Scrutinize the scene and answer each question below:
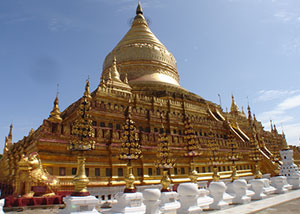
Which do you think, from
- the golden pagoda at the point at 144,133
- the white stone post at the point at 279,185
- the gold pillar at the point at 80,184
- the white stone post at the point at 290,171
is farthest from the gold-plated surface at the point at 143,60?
the gold pillar at the point at 80,184

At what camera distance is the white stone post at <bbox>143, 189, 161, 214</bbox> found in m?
9.93

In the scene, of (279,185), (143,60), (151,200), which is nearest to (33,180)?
(151,200)

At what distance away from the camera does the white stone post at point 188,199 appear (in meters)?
10.5

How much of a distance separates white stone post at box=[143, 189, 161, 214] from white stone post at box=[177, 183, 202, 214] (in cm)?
129

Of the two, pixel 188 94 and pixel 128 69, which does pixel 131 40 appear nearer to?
pixel 128 69

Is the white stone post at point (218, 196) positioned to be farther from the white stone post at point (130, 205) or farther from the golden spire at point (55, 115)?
the golden spire at point (55, 115)

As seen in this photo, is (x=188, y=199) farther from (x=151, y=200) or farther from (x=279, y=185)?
(x=279, y=185)

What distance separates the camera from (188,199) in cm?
1065

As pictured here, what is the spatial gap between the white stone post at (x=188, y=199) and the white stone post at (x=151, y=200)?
1293mm

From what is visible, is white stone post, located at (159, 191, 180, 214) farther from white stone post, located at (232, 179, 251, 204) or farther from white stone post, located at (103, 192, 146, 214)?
white stone post, located at (232, 179, 251, 204)

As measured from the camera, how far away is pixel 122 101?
2997 centimetres

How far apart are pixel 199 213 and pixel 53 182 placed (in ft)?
36.6

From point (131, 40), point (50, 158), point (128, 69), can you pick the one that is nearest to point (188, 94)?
point (128, 69)

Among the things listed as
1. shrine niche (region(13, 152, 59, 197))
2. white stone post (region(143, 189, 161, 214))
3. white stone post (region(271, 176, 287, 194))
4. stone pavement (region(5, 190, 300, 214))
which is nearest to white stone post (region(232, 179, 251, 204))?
stone pavement (region(5, 190, 300, 214))
